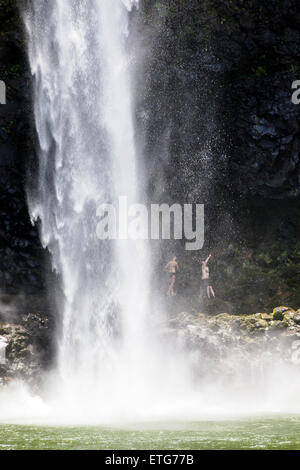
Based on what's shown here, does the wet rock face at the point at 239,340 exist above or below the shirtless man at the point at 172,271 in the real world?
below

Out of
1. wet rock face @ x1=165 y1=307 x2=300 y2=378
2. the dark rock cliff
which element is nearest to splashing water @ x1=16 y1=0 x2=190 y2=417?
the dark rock cliff

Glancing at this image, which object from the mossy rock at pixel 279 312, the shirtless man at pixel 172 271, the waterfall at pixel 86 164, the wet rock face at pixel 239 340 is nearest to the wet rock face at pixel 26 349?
the waterfall at pixel 86 164

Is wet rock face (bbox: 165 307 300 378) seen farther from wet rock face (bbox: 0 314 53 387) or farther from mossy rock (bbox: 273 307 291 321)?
wet rock face (bbox: 0 314 53 387)

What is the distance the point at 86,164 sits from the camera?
16.6m

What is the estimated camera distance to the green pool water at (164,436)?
5.95 meters

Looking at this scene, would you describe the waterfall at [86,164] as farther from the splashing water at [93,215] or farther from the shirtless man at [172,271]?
the shirtless man at [172,271]

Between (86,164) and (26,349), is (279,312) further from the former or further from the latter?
(86,164)

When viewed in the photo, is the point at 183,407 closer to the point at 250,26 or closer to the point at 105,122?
the point at 105,122

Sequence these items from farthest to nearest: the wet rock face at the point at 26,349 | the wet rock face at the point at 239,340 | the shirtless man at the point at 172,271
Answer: the shirtless man at the point at 172,271 → the wet rock face at the point at 26,349 → the wet rock face at the point at 239,340

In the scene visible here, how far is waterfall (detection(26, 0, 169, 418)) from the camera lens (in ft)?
50.5

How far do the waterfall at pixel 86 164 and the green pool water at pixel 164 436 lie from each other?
7187 millimetres

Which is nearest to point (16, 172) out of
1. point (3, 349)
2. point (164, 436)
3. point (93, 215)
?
point (93, 215)

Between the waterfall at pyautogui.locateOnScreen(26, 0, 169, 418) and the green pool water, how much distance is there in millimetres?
7187

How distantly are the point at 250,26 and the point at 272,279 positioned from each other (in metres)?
9.12
